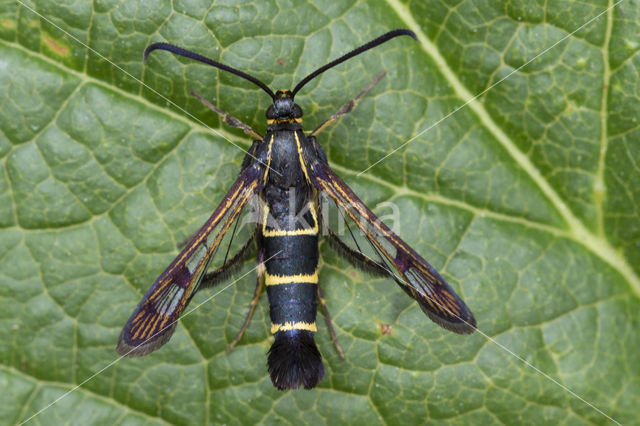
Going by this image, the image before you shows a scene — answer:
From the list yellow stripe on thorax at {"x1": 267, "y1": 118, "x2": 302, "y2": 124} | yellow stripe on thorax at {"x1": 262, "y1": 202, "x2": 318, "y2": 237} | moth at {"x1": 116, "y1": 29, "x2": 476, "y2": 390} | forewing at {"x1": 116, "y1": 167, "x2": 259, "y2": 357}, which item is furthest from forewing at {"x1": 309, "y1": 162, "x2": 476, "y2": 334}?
forewing at {"x1": 116, "y1": 167, "x2": 259, "y2": 357}

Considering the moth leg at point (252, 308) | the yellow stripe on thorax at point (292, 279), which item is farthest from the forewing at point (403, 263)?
the moth leg at point (252, 308)

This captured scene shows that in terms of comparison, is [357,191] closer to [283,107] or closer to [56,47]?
[283,107]

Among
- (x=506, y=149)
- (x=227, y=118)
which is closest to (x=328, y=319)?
(x=227, y=118)

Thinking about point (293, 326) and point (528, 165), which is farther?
point (528, 165)

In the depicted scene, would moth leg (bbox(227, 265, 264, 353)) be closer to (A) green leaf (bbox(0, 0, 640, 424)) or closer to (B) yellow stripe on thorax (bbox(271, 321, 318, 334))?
(A) green leaf (bbox(0, 0, 640, 424))

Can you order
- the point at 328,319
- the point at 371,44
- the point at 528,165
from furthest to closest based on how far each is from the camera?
the point at 328,319 < the point at 528,165 < the point at 371,44

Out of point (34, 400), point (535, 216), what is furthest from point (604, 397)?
point (34, 400)

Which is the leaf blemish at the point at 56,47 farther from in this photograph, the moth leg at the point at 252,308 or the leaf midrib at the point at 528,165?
the leaf midrib at the point at 528,165

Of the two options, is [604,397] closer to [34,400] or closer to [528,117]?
[528,117]
